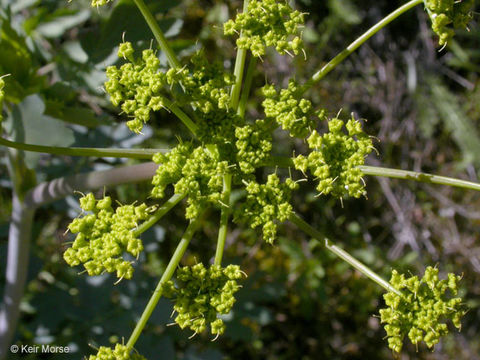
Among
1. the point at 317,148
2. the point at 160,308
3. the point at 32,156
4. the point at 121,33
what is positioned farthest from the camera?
the point at 160,308

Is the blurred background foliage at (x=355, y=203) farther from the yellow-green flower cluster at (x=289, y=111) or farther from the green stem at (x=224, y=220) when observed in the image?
the yellow-green flower cluster at (x=289, y=111)

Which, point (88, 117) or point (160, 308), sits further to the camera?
point (160, 308)

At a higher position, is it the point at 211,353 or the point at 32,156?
the point at 32,156

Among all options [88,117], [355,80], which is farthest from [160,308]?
[355,80]

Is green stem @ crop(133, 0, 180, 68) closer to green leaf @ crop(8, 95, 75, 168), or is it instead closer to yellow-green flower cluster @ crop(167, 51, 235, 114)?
yellow-green flower cluster @ crop(167, 51, 235, 114)

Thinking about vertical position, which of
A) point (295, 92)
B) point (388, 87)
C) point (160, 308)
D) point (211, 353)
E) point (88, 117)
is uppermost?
point (295, 92)

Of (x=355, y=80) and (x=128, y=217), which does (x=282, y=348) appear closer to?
(x=355, y=80)

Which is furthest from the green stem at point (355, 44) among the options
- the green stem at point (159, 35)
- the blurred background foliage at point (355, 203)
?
the blurred background foliage at point (355, 203)
